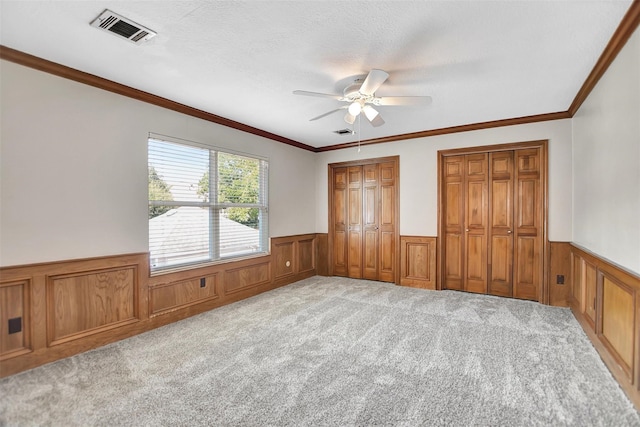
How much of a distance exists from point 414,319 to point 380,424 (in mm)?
1877

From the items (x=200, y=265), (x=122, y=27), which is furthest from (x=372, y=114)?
(x=200, y=265)

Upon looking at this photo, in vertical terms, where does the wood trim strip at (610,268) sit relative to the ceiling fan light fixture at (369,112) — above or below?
below

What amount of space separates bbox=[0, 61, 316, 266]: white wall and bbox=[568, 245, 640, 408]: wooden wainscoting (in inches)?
166

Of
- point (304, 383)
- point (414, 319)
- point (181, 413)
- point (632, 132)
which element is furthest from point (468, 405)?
point (632, 132)

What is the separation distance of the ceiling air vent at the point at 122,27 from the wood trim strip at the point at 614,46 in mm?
3156

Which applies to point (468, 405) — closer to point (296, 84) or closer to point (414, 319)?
point (414, 319)

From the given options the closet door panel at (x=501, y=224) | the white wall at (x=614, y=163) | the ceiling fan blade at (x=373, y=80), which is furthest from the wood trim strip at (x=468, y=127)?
the ceiling fan blade at (x=373, y=80)

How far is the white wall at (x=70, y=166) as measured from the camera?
239 centimetres

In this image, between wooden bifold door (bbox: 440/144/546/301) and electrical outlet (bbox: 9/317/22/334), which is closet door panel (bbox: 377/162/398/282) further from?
electrical outlet (bbox: 9/317/22/334)

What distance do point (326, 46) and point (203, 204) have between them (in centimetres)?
248

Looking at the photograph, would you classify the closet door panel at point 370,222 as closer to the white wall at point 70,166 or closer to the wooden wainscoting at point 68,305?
the white wall at point 70,166

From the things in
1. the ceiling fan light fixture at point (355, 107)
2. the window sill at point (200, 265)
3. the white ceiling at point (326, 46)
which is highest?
the white ceiling at point (326, 46)

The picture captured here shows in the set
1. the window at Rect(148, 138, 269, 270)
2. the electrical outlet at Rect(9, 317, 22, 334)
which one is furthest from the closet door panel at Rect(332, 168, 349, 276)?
the electrical outlet at Rect(9, 317, 22, 334)

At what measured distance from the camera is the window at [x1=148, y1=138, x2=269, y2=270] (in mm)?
3426
